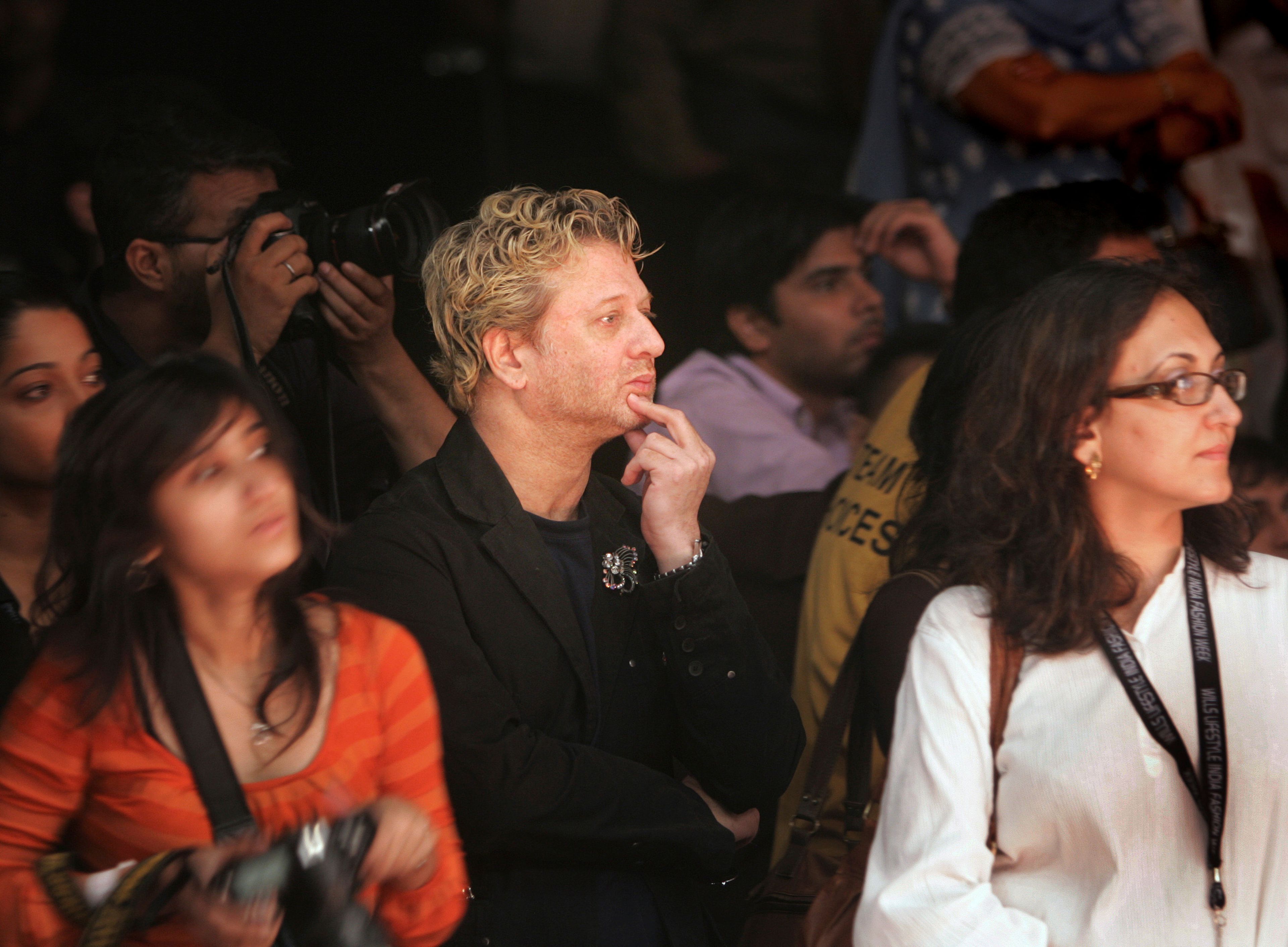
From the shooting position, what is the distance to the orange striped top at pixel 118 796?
56.1 inches

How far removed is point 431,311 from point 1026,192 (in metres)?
1.33

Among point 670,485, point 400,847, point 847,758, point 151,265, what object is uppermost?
point 151,265

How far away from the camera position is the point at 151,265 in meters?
1.93

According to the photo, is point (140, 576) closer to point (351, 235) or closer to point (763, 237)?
point (351, 235)

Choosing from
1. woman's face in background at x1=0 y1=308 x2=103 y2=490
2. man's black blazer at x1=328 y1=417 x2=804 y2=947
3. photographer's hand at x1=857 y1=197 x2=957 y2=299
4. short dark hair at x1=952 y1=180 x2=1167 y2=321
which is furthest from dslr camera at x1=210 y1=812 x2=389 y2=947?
photographer's hand at x1=857 y1=197 x2=957 y2=299

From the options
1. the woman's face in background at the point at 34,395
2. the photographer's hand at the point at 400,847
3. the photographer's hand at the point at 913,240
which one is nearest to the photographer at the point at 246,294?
the woman's face in background at the point at 34,395

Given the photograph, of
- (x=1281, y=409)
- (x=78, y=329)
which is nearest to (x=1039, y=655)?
(x=78, y=329)

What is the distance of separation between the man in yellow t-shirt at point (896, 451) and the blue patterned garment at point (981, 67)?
0.47 metres

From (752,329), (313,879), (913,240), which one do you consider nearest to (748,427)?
(752,329)

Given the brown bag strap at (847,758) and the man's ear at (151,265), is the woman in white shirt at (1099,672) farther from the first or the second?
the man's ear at (151,265)

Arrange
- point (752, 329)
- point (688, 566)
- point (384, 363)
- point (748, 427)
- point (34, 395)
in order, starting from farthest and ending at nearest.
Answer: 1. point (752, 329)
2. point (748, 427)
3. point (384, 363)
4. point (688, 566)
5. point (34, 395)

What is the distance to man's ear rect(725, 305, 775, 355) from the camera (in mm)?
2873

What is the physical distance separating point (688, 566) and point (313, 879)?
2.32ft

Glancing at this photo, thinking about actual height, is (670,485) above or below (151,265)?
below
